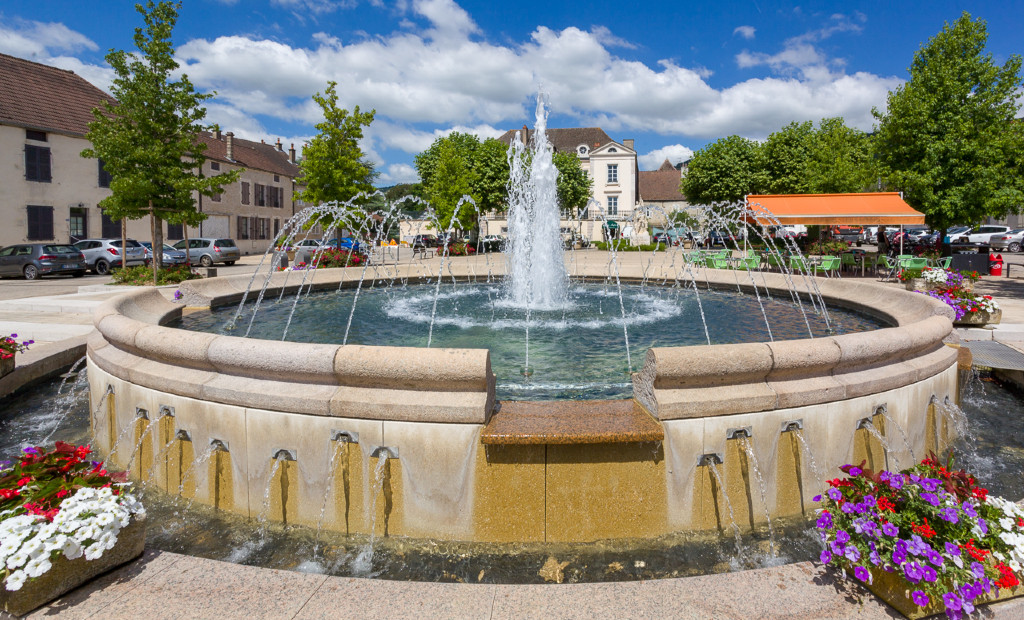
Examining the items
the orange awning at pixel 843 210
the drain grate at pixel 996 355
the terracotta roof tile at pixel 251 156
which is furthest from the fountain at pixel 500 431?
the terracotta roof tile at pixel 251 156

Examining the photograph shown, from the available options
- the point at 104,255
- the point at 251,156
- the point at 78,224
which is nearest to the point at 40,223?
the point at 78,224

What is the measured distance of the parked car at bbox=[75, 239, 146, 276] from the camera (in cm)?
2711

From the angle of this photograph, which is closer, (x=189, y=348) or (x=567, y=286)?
(x=189, y=348)

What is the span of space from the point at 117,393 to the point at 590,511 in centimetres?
433

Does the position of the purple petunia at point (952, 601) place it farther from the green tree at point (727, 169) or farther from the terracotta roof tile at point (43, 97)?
the green tree at point (727, 169)

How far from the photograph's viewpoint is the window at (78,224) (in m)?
31.7

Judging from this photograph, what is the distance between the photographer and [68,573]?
3100 mm

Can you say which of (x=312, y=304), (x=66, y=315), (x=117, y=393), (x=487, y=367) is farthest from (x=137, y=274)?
(x=487, y=367)

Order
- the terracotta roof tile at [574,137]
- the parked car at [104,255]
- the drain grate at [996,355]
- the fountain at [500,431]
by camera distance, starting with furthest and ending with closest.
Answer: the terracotta roof tile at [574,137]
the parked car at [104,255]
the drain grate at [996,355]
the fountain at [500,431]

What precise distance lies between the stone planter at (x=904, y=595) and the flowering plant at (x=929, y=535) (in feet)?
0.12

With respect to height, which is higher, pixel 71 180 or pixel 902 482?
pixel 71 180

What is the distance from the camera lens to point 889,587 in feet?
9.76

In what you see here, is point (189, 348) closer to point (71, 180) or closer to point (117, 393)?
point (117, 393)

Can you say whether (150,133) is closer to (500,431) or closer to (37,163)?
(37,163)
